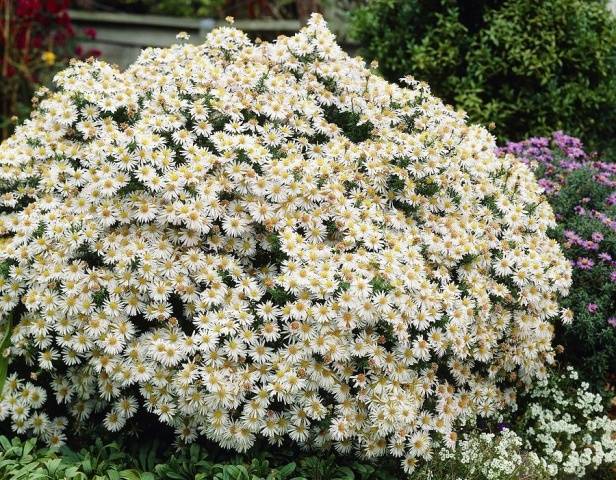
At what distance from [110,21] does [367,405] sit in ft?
21.7

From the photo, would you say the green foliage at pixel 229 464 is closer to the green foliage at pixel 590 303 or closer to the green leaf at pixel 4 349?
the green leaf at pixel 4 349

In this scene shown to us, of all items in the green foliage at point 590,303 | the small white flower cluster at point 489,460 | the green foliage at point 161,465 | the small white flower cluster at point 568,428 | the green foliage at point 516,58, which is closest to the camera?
the green foliage at point 161,465

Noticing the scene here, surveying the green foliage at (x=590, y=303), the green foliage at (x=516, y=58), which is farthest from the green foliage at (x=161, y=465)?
the green foliage at (x=516, y=58)

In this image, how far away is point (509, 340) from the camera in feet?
10.1

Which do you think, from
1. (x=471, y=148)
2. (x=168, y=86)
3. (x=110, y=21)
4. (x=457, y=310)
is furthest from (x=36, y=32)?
(x=457, y=310)

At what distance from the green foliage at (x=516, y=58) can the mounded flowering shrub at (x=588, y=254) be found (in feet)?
2.99

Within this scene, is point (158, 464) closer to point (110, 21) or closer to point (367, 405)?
point (367, 405)

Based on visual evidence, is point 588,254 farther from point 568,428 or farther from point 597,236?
point 568,428

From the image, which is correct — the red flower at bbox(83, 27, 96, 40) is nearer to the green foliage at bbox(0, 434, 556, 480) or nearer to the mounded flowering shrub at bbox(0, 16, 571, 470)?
the mounded flowering shrub at bbox(0, 16, 571, 470)

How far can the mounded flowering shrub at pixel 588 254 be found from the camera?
3441mm

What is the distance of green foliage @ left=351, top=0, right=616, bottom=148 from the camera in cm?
488

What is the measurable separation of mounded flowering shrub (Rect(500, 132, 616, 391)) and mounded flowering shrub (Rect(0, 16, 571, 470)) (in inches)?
10.7

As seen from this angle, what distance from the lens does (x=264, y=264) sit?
114 inches

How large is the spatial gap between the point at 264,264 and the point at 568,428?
1.39 meters
